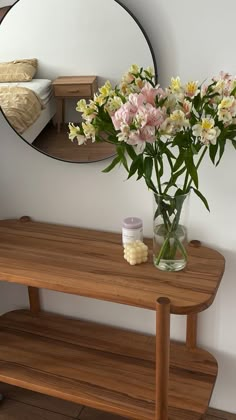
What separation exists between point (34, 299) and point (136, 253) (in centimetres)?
64

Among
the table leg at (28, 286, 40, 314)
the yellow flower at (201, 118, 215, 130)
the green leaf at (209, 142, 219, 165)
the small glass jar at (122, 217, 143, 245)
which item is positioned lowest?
the table leg at (28, 286, 40, 314)

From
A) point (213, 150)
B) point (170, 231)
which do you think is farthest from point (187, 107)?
point (170, 231)

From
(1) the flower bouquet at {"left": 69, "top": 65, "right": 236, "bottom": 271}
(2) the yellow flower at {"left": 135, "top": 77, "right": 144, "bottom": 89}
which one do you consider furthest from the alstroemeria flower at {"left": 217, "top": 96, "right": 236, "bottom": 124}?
(2) the yellow flower at {"left": 135, "top": 77, "right": 144, "bottom": 89}

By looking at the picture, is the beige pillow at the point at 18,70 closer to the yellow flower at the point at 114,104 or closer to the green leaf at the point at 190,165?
the yellow flower at the point at 114,104

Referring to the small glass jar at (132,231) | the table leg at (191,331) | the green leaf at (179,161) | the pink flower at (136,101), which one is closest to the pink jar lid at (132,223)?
the small glass jar at (132,231)

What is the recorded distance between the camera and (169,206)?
134 centimetres

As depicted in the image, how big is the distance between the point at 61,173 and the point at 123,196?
0.24m

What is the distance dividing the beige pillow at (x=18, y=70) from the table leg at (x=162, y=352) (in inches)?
32.7

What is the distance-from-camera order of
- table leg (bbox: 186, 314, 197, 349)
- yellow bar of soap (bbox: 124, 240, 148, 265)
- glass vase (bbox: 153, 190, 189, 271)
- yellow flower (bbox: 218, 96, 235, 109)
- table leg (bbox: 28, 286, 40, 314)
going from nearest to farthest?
yellow flower (bbox: 218, 96, 235, 109), glass vase (bbox: 153, 190, 189, 271), yellow bar of soap (bbox: 124, 240, 148, 265), table leg (bbox: 186, 314, 197, 349), table leg (bbox: 28, 286, 40, 314)

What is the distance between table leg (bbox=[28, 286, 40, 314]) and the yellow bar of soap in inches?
22.6

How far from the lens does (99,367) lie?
159cm

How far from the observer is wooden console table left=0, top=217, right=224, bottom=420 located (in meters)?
1.31

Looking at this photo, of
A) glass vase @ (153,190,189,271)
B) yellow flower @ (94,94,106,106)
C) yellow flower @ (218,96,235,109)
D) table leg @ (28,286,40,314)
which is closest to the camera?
yellow flower @ (218,96,235,109)

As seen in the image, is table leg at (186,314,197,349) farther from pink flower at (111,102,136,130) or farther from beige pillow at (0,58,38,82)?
beige pillow at (0,58,38,82)
